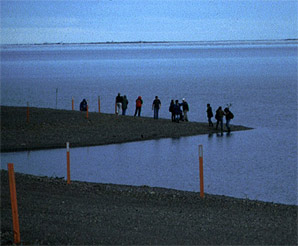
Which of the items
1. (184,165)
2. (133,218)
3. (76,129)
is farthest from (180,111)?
(133,218)

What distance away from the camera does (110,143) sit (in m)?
29.0

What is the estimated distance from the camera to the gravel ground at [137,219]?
9.91 meters

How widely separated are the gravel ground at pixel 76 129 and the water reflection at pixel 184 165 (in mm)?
1047

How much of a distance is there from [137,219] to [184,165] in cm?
1323

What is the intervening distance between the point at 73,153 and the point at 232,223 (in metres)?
15.4

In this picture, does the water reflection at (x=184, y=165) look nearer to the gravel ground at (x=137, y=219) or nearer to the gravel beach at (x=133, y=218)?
the gravel beach at (x=133, y=218)

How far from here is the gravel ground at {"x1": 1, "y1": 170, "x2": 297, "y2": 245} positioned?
32.5ft

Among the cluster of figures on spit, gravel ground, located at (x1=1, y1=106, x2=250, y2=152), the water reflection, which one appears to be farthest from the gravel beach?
the cluster of figures on spit

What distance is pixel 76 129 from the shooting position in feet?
103

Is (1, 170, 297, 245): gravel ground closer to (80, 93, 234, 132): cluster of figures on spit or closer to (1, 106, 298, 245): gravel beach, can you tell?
(1, 106, 298, 245): gravel beach

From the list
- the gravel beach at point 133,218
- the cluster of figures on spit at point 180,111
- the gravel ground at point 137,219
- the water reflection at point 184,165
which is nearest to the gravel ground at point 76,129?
the cluster of figures on spit at point 180,111

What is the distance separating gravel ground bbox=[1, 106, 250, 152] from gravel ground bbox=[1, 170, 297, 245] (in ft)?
40.8

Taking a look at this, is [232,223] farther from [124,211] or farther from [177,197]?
[177,197]

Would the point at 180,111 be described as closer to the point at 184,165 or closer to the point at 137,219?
the point at 184,165
